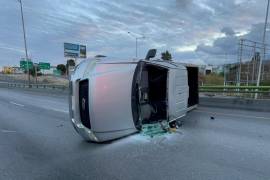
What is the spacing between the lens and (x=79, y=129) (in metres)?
6.44

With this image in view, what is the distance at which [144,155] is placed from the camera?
562 cm

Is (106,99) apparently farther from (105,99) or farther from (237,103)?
(237,103)

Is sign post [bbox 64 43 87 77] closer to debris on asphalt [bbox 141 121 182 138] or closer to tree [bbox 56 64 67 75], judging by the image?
Result: debris on asphalt [bbox 141 121 182 138]

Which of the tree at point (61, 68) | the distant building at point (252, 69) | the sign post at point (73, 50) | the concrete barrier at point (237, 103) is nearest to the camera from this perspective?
the concrete barrier at point (237, 103)

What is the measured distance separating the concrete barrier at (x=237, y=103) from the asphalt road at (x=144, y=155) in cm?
468

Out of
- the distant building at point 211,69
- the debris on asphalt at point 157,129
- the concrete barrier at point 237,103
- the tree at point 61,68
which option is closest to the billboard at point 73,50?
the distant building at point 211,69

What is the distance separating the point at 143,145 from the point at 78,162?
1.68 metres

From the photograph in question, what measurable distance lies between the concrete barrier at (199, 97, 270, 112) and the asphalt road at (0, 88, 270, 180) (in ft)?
15.4

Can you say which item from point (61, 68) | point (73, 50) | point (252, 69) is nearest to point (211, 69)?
point (252, 69)

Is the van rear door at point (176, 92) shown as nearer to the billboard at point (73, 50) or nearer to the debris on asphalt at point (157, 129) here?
the debris on asphalt at point (157, 129)

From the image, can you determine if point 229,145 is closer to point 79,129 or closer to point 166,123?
point 166,123

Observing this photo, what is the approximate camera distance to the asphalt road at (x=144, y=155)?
15.3 feet

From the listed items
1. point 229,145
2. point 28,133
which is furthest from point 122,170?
point 28,133

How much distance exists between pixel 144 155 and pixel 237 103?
1009 cm
